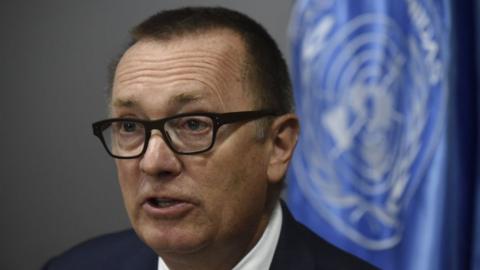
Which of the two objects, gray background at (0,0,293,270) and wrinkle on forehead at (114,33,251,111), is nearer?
wrinkle on forehead at (114,33,251,111)

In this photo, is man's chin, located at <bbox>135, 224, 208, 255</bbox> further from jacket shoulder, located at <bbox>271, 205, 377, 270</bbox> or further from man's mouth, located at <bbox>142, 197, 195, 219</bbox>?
jacket shoulder, located at <bbox>271, 205, 377, 270</bbox>

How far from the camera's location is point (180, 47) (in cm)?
136

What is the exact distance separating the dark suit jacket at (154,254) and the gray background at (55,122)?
0.63m

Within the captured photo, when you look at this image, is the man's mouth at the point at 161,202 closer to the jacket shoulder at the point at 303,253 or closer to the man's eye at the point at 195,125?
the man's eye at the point at 195,125

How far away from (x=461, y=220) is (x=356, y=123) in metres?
0.45

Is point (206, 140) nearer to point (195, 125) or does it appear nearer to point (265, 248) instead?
point (195, 125)

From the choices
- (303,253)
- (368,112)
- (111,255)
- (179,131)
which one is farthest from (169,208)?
(368,112)

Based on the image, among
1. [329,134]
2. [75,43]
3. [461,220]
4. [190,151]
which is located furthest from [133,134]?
[75,43]

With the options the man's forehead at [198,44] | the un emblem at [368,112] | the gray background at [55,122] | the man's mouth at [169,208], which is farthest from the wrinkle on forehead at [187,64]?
the gray background at [55,122]

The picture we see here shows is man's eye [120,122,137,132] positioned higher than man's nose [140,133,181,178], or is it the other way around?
man's eye [120,122,137,132]

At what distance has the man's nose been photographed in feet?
4.13

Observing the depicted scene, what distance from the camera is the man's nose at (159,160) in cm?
126

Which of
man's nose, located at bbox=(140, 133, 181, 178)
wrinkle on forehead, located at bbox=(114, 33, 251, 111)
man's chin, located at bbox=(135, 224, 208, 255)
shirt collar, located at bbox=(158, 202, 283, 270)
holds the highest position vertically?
wrinkle on forehead, located at bbox=(114, 33, 251, 111)

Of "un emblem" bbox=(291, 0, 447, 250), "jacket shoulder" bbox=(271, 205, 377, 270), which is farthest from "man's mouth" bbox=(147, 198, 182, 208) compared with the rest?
"un emblem" bbox=(291, 0, 447, 250)
